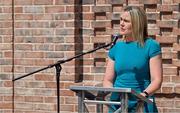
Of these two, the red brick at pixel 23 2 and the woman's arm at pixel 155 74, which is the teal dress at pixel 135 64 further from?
the red brick at pixel 23 2

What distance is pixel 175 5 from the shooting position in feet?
20.2

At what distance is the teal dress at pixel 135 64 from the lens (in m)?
4.38

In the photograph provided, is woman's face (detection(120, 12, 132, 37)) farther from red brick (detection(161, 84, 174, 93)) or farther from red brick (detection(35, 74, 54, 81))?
red brick (detection(35, 74, 54, 81))

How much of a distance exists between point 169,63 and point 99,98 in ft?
7.63

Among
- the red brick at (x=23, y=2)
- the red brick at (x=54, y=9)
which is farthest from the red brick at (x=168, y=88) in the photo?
the red brick at (x=23, y=2)

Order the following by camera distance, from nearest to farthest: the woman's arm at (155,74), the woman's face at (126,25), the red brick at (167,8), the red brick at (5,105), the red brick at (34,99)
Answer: the woman's arm at (155,74) → the woman's face at (126,25) → the red brick at (167,8) → the red brick at (34,99) → the red brick at (5,105)

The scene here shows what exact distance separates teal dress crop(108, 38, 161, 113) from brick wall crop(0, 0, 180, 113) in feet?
6.03

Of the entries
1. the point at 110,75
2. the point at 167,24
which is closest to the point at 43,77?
the point at 167,24

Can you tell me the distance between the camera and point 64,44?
6.61 metres

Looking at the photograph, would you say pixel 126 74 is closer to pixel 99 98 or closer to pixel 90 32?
pixel 99 98

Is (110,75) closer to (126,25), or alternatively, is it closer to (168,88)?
(126,25)

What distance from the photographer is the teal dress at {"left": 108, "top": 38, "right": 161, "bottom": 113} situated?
438 cm

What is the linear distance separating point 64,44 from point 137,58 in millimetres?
2332

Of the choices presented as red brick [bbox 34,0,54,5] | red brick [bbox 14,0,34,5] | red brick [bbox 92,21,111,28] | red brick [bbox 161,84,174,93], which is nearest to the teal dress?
red brick [bbox 161,84,174,93]
